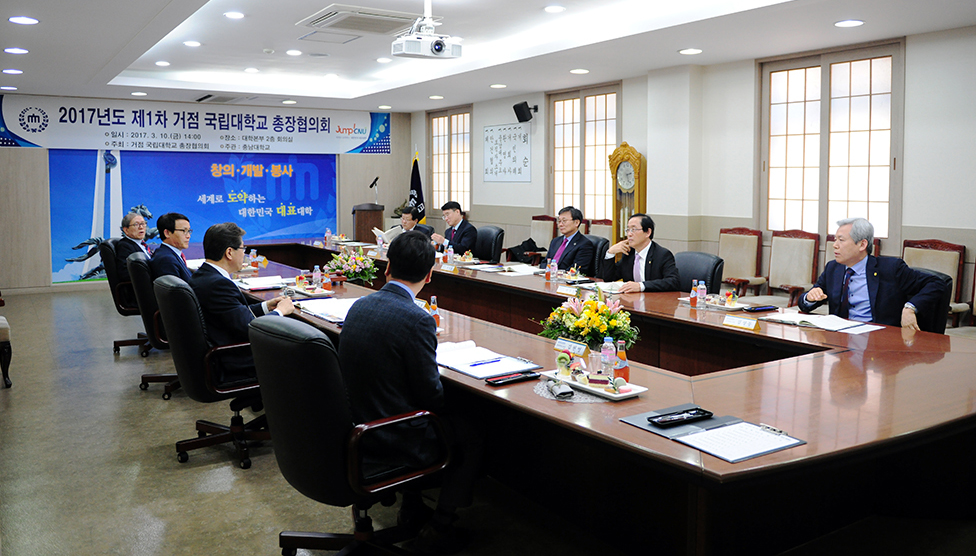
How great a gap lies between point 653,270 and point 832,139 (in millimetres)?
2747

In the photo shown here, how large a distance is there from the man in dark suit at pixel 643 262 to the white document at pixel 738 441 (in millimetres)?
2714

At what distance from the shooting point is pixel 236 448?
3.72 m


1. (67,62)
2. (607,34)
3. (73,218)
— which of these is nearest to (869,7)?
(607,34)

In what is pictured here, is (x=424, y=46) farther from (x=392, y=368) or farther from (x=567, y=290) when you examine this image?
(x=392, y=368)

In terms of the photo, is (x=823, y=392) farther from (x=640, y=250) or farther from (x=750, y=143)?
(x=750, y=143)

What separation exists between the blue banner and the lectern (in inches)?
34.1

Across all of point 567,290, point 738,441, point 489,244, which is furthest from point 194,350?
point 489,244

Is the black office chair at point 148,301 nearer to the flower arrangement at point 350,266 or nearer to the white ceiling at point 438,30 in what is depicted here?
the flower arrangement at point 350,266

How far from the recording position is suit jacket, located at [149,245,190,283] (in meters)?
4.80

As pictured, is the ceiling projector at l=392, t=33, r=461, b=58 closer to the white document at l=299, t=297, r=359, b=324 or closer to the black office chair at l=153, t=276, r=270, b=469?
the white document at l=299, t=297, r=359, b=324

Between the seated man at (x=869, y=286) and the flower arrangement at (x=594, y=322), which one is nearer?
the flower arrangement at (x=594, y=322)

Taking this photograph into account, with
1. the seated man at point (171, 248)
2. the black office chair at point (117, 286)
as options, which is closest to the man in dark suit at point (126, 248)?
the black office chair at point (117, 286)

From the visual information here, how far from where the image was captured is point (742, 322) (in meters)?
3.60

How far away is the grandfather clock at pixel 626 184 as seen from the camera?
7922 mm
